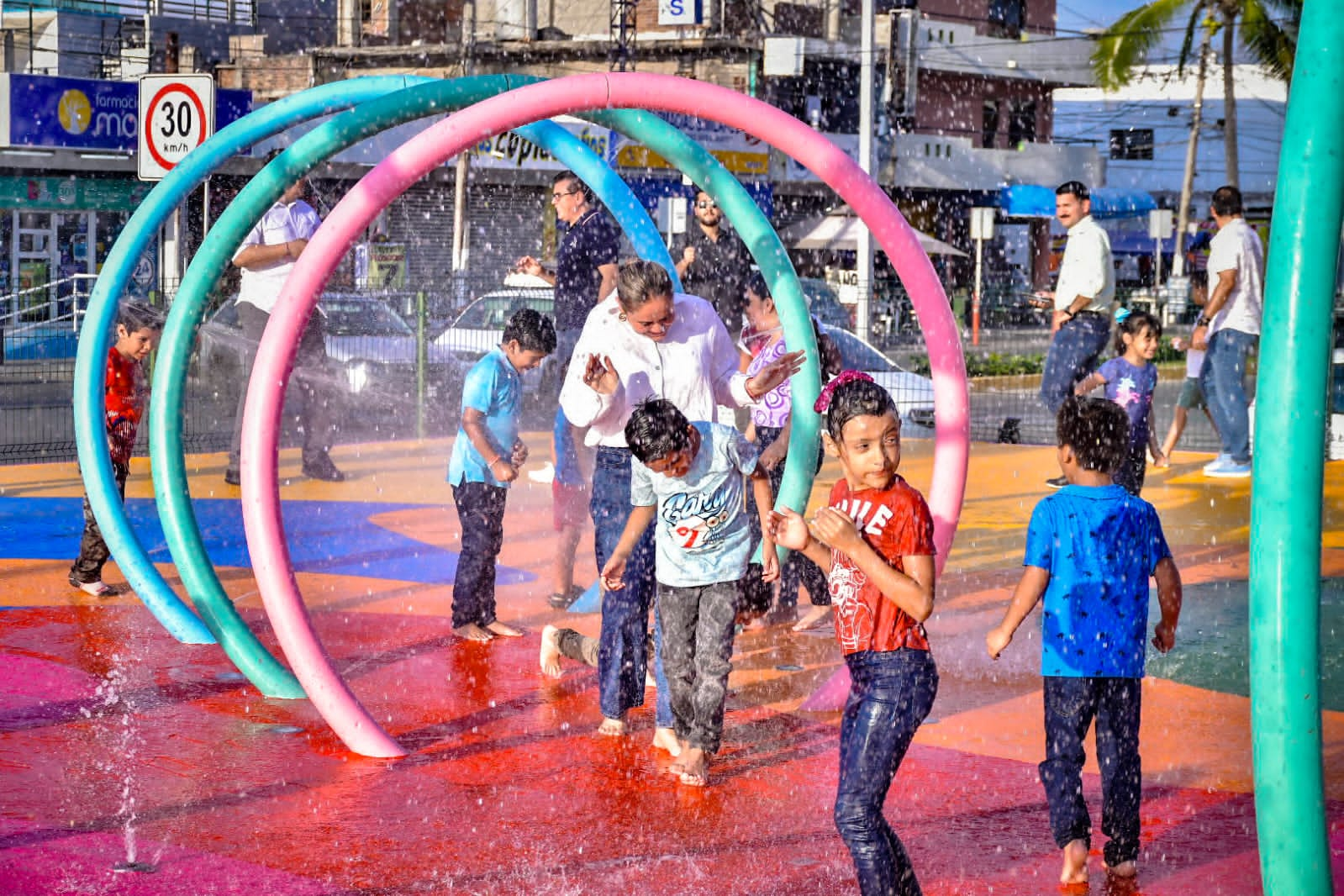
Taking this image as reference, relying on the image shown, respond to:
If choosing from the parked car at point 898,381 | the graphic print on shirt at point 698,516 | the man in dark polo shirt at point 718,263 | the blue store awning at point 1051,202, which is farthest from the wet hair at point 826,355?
the blue store awning at point 1051,202

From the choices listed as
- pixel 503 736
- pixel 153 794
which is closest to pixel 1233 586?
pixel 503 736

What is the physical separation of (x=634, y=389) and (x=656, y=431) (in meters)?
1.00

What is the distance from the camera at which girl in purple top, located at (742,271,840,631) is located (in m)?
7.66

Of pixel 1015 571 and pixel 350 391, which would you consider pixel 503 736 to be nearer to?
pixel 1015 571

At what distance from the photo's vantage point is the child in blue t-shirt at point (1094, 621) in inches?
183

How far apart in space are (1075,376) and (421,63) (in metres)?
35.1

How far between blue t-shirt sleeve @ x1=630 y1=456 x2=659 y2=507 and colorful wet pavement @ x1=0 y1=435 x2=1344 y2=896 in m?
0.92

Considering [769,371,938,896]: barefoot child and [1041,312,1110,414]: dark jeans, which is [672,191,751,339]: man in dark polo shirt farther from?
[769,371,938,896]: barefoot child

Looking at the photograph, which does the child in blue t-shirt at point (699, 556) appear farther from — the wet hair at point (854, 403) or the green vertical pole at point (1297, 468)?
the green vertical pole at point (1297, 468)

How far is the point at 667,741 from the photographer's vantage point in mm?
6012

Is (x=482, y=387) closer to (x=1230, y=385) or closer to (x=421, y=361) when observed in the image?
(x=1230, y=385)

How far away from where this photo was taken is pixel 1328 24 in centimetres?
349

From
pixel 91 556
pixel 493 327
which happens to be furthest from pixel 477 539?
pixel 493 327

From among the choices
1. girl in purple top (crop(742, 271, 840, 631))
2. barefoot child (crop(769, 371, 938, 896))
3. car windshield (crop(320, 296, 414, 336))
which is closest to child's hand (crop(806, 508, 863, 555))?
barefoot child (crop(769, 371, 938, 896))
